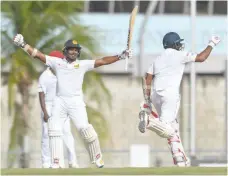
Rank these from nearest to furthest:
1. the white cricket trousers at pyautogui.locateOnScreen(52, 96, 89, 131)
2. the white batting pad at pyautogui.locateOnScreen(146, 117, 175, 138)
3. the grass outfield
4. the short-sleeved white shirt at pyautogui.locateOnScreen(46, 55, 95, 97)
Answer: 1. the grass outfield
2. the white batting pad at pyautogui.locateOnScreen(146, 117, 175, 138)
3. the short-sleeved white shirt at pyautogui.locateOnScreen(46, 55, 95, 97)
4. the white cricket trousers at pyautogui.locateOnScreen(52, 96, 89, 131)

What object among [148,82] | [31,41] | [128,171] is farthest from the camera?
[31,41]

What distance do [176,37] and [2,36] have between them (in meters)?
15.8

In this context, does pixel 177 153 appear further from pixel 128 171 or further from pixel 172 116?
pixel 128 171

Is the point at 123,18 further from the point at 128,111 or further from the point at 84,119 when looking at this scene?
the point at 84,119

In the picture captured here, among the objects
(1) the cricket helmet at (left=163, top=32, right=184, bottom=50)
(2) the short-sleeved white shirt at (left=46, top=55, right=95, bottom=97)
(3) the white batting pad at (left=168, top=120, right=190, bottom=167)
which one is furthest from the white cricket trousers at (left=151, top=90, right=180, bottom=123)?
(2) the short-sleeved white shirt at (left=46, top=55, right=95, bottom=97)

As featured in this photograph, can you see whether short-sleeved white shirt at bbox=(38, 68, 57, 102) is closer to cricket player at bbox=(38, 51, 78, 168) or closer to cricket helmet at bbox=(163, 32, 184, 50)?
cricket player at bbox=(38, 51, 78, 168)

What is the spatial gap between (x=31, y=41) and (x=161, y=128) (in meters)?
15.9

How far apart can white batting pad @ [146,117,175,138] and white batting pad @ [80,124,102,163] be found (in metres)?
0.76

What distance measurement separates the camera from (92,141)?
57.2 feet

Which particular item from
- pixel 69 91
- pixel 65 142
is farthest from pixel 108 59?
pixel 65 142

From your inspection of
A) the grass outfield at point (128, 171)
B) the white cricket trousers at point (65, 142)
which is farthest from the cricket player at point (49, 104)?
the grass outfield at point (128, 171)

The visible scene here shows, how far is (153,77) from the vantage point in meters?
17.5

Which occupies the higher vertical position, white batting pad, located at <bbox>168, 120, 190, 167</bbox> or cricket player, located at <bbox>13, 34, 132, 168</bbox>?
cricket player, located at <bbox>13, 34, 132, 168</bbox>

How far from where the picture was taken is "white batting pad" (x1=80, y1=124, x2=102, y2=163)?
57.0ft
